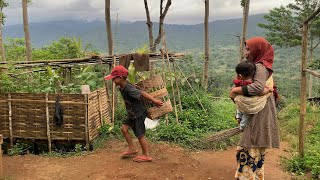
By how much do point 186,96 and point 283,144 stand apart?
10.2ft

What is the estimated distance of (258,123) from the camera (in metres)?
3.67

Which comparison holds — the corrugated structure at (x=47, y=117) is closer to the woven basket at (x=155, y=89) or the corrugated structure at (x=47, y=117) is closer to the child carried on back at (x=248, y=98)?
the woven basket at (x=155, y=89)

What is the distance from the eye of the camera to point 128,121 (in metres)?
5.18

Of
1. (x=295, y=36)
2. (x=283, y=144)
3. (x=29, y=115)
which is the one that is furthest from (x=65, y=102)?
(x=295, y=36)

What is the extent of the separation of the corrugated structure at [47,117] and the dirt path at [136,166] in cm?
58

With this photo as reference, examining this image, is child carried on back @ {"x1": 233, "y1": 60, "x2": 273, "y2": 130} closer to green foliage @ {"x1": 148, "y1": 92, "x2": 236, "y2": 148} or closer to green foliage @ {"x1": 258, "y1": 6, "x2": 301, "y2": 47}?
green foliage @ {"x1": 148, "y1": 92, "x2": 236, "y2": 148}

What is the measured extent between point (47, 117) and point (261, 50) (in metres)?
4.36

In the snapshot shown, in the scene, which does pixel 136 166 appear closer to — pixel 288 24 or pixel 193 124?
pixel 193 124

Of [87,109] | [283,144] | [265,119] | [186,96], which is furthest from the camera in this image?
[186,96]

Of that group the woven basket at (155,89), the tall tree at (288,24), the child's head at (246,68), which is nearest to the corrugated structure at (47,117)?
the woven basket at (155,89)

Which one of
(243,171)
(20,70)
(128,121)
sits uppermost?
(20,70)

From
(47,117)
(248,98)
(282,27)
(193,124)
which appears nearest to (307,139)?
(193,124)

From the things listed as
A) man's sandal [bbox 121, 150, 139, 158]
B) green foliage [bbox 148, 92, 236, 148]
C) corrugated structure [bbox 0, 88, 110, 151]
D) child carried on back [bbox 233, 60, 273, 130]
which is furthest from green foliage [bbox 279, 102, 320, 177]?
corrugated structure [bbox 0, 88, 110, 151]

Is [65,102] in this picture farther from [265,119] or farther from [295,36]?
[295,36]
